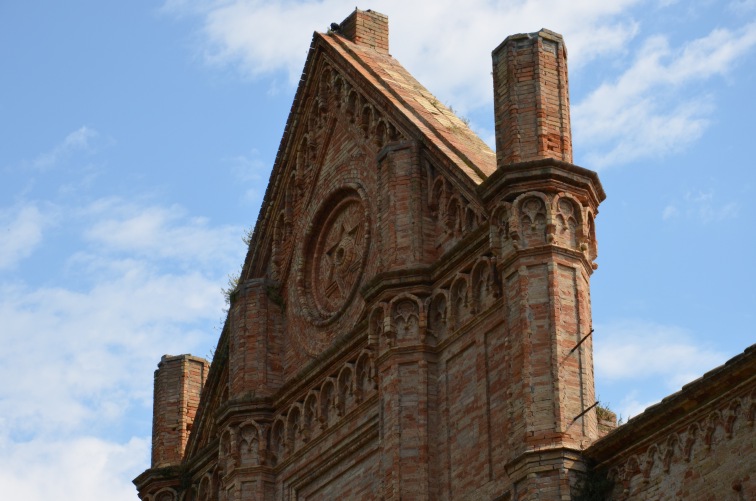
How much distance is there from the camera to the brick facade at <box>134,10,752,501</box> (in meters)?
21.5

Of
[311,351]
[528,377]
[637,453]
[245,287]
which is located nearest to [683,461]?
[637,453]

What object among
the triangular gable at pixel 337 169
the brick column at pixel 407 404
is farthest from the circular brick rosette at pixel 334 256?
the brick column at pixel 407 404

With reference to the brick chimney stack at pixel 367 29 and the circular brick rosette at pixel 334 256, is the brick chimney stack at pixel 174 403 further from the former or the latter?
the brick chimney stack at pixel 367 29

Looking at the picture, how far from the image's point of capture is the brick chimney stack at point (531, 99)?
73.7ft

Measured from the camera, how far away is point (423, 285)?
24.0 m

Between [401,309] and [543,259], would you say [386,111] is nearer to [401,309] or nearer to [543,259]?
[401,309]

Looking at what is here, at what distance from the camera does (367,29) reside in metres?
29.3

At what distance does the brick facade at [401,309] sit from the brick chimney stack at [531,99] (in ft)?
0.08

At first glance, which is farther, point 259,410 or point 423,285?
point 259,410

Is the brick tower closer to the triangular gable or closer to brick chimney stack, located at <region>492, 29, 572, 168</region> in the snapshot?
brick chimney stack, located at <region>492, 29, 572, 168</region>

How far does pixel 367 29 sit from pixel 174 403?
6614mm

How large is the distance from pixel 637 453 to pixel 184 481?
10.9 m

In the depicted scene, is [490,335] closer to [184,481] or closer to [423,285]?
[423,285]

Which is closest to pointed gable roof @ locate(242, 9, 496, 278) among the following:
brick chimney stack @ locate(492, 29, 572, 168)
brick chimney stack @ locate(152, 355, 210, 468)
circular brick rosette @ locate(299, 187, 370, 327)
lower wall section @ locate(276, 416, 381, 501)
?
brick chimney stack @ locate(492, 29, 572, 168)
